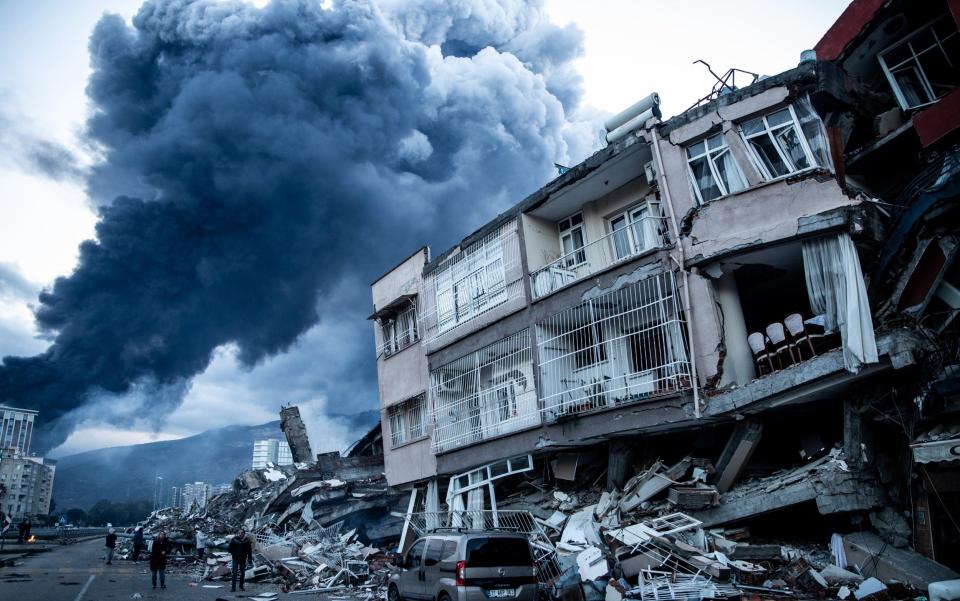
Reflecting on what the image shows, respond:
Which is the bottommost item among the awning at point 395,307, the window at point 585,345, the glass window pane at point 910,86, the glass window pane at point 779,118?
the window at point 585,345

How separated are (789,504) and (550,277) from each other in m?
8.42

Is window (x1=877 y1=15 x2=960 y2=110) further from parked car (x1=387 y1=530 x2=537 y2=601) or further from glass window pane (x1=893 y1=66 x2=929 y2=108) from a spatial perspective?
parked car (x1=387 y1=530 x2=537 y2=601)

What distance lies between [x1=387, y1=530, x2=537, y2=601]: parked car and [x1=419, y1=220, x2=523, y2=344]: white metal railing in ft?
26.8

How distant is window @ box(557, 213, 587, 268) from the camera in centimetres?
1806

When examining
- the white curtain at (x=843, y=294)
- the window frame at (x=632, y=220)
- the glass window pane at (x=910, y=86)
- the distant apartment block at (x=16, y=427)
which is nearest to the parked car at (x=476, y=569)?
the white curtain at (x=843, y=294)

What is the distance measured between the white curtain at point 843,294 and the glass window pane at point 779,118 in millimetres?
2876

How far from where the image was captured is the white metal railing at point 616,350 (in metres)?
13.5

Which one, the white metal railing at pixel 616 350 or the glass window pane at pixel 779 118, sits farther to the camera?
the white metal railing at pixel 616 350

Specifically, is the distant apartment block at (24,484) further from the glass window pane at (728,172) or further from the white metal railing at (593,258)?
the glass window pane at (728,172)

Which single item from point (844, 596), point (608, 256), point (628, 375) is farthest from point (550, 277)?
point (844, 596)

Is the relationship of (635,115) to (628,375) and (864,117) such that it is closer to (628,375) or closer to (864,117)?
(864,117)

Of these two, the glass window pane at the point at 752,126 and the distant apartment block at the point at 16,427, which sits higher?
the distant apartment block at the point at 16,427

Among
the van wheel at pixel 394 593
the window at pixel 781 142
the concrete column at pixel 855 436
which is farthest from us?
the van wheel at pixel 394 593

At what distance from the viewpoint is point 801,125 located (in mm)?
12633
